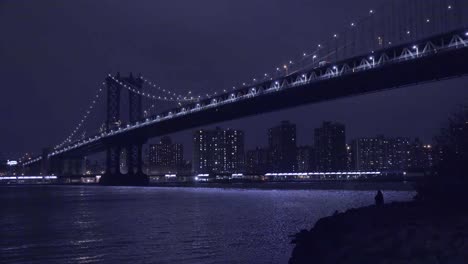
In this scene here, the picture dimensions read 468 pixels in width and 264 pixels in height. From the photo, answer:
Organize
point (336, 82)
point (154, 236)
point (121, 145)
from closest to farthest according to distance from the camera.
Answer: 1. point (154, 236)
2. point (336, 82)
3. point (121, 145)

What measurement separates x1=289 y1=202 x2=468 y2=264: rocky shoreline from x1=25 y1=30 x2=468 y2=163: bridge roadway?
27.3m

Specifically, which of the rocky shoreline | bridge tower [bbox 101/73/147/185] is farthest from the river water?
bridge tower [bbox 101/73/147/185]

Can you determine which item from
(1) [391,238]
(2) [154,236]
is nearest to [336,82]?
(2) [154,236]

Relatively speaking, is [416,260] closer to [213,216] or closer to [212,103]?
[213,216]

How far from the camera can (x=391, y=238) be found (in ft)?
38.8

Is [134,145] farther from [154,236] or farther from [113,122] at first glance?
[154,236]

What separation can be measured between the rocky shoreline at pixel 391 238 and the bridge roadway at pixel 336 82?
27341 millimetres

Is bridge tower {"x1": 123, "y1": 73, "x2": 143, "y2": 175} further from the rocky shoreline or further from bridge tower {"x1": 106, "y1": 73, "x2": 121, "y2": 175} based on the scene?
the rocky shoreline

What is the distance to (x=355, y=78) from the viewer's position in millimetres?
48469

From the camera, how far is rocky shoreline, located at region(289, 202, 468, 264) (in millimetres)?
10859

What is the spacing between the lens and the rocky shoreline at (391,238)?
10859 mm

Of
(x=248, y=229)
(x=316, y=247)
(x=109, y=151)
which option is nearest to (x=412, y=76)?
(x=248, y=229)

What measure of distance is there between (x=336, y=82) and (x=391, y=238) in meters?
39.1

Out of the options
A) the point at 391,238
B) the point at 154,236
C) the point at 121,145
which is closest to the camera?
the point at 391,238
